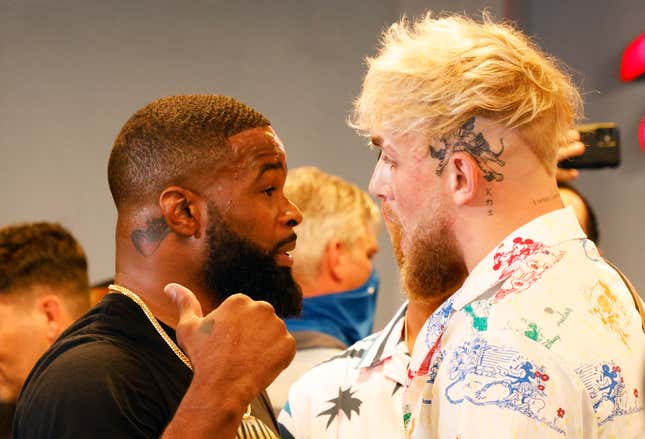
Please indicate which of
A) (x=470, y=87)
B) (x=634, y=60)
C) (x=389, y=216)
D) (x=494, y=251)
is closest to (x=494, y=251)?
(x=494, y=251)

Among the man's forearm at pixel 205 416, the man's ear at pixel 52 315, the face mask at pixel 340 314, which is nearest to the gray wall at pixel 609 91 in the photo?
the face mask at pixel 340 314

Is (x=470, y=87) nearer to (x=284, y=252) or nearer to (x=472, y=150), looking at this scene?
(x=472, y=150)

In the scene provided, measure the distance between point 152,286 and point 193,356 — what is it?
25cm

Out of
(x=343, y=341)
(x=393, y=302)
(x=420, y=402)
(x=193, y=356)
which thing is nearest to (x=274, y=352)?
(x=193, y=356)

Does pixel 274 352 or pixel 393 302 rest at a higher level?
pixel 274 352

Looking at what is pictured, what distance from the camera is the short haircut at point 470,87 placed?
56.9 inches

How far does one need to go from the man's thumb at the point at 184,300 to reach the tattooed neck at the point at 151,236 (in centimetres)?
12

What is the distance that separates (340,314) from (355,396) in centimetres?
85

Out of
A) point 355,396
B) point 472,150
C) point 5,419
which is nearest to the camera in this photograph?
point 472,150

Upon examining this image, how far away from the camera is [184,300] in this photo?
1.49 m

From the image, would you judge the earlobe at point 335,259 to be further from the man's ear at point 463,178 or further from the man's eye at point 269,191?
the man's ear at point 463,178

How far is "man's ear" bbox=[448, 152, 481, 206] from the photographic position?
1.46m

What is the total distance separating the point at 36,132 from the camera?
13.9ft

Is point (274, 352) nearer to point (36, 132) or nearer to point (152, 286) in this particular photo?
point (152, 286)
